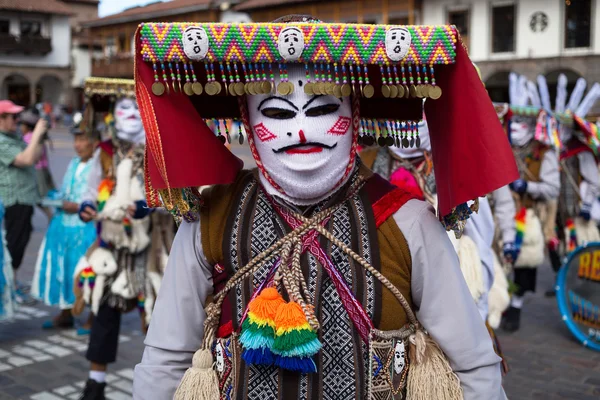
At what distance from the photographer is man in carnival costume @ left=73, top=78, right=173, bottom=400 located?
179 inches

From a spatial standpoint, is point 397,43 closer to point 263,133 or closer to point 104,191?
point 263,133

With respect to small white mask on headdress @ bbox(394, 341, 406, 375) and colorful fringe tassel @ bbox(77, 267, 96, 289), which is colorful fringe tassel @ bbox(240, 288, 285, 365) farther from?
colorful fringe tassel @ bbox(77, 267, 96, 289)

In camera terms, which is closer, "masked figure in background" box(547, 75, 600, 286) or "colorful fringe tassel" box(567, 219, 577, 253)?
"masked figure in background" box(547, 75, 600, 286)

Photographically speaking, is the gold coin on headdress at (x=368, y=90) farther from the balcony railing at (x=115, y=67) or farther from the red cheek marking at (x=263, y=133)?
the balcony railing at (x=115, y=67)

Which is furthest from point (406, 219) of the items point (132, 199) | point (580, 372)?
point (580, 372)

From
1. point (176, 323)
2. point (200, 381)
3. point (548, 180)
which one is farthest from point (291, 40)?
point (548, 180)

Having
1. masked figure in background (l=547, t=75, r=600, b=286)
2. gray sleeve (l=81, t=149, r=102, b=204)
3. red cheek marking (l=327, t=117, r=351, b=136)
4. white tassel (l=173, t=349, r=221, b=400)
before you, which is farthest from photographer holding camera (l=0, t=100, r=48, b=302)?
masked figure in background (l=547, t=75, r=600, b=286)

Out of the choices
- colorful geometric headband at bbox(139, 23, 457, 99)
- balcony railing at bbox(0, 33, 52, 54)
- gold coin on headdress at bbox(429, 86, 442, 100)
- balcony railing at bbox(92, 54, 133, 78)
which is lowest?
gold coin on headdress at bbox(429, 86, 442, 100)

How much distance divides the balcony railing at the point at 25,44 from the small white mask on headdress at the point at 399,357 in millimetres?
46580

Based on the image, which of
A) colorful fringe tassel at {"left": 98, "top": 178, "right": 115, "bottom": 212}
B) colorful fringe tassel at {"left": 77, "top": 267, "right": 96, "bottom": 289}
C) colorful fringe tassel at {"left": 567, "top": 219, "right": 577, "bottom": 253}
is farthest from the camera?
colorful fringe tassel at {"left": 567, "top": 219, "right": 577, "bottom": 253}

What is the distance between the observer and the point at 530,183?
680 cm

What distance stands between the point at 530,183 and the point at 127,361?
4.12m

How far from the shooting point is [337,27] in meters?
1.94

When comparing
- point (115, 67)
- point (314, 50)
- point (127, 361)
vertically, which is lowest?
point (127, 361)
